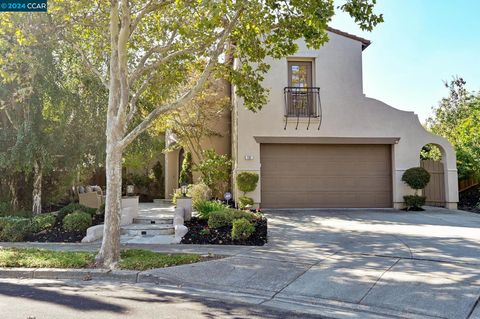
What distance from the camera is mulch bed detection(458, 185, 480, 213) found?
616 inches

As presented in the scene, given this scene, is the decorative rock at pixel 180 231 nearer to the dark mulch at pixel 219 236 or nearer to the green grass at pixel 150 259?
the dark mulch at pixel 219 236

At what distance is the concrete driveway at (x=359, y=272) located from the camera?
495 centimetres

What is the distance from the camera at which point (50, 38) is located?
918 centimetres

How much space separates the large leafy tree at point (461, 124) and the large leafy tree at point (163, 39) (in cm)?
1080

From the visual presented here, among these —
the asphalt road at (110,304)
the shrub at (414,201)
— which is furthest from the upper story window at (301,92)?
the asphalt road at (110,304)

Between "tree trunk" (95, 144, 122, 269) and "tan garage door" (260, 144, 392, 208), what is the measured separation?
26.5ft

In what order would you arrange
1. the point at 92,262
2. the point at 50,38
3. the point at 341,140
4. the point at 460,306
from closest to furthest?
the point at 460,306, the point at 92,262, the point at 50,38, the point at 341,140

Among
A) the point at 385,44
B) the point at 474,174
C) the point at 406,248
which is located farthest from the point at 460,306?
the point at 474,174

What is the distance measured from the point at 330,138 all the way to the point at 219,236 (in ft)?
24.1

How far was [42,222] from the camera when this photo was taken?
9.74m

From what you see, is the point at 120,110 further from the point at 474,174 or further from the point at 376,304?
the point at 474,174

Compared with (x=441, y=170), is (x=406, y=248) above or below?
below

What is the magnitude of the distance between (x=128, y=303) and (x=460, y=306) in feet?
14.5

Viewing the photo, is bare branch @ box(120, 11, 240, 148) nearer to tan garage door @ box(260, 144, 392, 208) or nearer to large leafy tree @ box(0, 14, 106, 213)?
large leafy tree @ box(0, 14, 106, 213)
